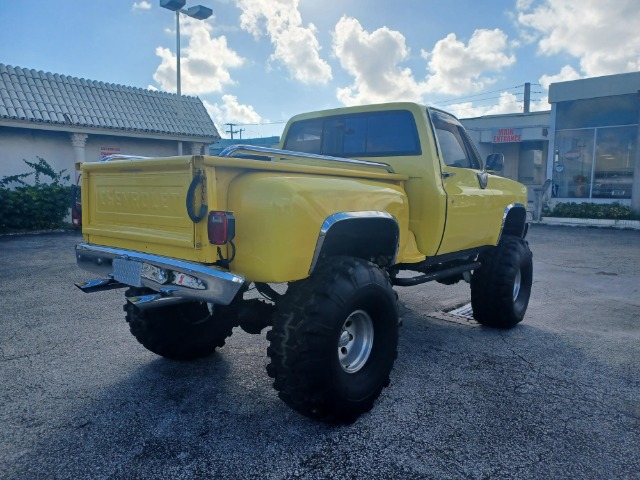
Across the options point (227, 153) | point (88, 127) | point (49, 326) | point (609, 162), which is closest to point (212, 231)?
point (227, 153)

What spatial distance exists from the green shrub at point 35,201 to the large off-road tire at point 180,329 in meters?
12.1

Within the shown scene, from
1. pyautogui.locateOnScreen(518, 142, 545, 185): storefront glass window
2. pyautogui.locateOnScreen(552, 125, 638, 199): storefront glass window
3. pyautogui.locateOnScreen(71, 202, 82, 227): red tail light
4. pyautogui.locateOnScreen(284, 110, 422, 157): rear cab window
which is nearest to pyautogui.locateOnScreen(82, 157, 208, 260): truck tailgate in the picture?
pyautogui.locateOnScreen(71, 202, 82, 227): red tail light

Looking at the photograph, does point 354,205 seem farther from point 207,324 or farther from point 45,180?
point 45,180

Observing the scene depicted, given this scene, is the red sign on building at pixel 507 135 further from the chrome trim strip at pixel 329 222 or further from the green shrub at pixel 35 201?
the chrome trim strip at pixel 329 222

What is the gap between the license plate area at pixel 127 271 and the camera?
10.3 ft

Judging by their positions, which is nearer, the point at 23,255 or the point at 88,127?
the point at 23,255

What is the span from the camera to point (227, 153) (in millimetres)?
2850

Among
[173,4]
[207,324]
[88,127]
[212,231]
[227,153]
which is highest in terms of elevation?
[173,4]

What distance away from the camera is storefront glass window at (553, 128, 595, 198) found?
65.6ft

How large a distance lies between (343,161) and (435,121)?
1.25 metres

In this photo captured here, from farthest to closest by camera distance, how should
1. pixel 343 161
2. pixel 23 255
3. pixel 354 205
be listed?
pixel 23 255 → pixel 343 161 → pixel 354 205

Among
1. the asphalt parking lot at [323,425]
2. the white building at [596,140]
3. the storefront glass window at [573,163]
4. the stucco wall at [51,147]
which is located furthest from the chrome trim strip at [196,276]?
the storefront glass window at [573,163]

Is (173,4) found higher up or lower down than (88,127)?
higher up

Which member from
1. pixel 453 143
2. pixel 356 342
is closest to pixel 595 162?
pixel 453 143
